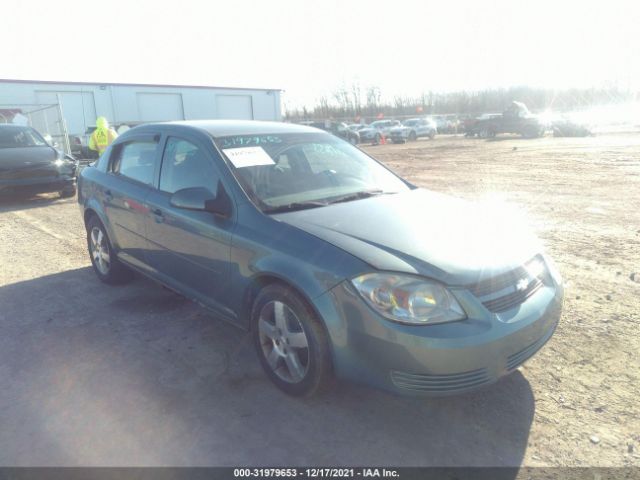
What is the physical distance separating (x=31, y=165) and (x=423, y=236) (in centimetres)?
933

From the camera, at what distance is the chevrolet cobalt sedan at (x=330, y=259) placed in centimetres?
235

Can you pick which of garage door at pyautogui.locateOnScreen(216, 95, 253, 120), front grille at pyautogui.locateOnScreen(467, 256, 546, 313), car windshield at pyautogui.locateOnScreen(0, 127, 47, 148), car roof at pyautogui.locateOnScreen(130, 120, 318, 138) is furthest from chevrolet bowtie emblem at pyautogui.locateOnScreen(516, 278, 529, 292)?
garage door at pyautogui.locateOnScreen(216, 95, 253, 120)

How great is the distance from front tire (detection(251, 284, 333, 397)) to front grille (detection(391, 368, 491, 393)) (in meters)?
0.44

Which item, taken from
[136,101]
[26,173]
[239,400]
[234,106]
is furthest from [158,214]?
[234,106]

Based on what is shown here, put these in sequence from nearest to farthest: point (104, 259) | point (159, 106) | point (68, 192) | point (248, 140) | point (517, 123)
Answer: point (248, 140) < point (104, 259) < point (68, 192) < point (517, 123) < point (159, 106)

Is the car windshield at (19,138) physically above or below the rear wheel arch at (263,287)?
above

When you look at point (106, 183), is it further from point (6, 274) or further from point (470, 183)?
point (470, 183)

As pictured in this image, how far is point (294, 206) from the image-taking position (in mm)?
3104

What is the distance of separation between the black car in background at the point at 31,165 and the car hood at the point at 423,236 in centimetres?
854

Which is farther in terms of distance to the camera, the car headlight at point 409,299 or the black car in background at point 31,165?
the black car in background at point 31,165

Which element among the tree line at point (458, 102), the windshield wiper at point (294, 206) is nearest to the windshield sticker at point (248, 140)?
the windshield wiper at point (294, 206)

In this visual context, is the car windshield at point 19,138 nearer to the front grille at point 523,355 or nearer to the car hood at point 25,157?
the car hood at point 25,157

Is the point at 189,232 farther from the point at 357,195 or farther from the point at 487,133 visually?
the point at 487,133

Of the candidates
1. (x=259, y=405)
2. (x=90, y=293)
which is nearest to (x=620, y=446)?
(x=259, y=405)
